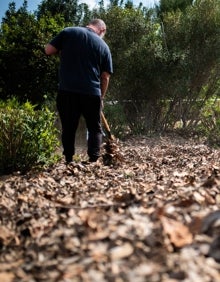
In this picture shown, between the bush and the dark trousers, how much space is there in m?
0.31

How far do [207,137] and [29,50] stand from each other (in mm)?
4780

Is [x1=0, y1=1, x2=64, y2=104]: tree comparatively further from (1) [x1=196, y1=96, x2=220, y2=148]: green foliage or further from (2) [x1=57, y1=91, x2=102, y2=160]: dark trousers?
(1) [x1=196, y1=96, x2=220, y2=148]: green foliage

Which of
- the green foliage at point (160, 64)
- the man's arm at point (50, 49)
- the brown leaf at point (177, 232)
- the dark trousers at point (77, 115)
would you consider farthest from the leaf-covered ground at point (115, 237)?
the green foliage at point (160, 64)

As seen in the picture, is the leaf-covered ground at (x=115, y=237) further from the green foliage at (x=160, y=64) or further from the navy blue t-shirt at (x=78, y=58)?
the green foliage at (x=160, y=64)

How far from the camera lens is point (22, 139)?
19.5 feet

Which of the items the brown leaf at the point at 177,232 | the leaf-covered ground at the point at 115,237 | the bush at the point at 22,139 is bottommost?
the bush at the point at 22,139

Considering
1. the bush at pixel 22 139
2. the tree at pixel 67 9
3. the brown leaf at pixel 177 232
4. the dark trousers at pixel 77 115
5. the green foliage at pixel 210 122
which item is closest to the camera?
the brown leaf at pixel 177 232

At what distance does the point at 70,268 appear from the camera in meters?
2.04

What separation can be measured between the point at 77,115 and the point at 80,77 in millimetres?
484

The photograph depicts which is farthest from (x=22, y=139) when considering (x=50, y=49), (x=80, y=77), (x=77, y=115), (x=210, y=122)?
(x=210, y=122)

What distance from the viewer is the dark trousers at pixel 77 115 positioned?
5.95 m

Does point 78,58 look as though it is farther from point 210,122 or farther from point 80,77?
point 210,122

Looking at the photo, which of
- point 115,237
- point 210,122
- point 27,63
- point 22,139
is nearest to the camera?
point 115,237

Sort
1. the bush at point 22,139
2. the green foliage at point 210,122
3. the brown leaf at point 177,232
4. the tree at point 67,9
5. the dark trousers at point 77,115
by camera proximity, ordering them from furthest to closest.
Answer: the tree at point 67,9, the green foliage at point 210,122, the dark trousers at point 77,115, the bush at point 22,139, the brown leaf at point 177,232
